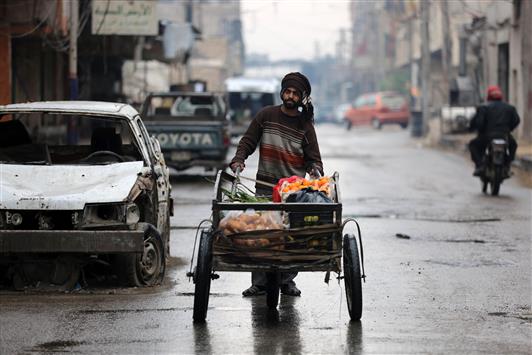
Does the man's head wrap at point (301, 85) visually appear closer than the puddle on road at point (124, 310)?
No

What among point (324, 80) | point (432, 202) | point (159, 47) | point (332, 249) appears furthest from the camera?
point (324, 80)

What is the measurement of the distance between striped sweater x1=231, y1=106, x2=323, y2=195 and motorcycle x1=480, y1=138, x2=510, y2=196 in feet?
37.1

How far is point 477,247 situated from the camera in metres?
14.2

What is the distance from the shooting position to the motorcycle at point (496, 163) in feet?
69.0

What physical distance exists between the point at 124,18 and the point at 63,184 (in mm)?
19340

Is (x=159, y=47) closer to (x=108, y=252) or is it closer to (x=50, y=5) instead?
(x=50, y=5)

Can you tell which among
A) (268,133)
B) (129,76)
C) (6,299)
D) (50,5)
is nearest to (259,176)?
(268,133)

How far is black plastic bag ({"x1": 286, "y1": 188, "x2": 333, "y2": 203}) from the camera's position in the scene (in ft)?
29.7

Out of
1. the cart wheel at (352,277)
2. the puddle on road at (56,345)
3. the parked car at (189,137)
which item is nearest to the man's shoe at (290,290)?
the cart wheel at (352,277)

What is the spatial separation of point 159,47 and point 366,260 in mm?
29095

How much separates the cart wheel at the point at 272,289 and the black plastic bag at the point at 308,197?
654 mm

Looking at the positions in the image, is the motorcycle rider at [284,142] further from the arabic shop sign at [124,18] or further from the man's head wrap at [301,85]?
the arabic shop sign at [124,18]

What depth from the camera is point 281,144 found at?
10148 millimetres

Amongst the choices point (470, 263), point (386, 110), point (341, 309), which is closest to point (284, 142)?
point (341, 309)
